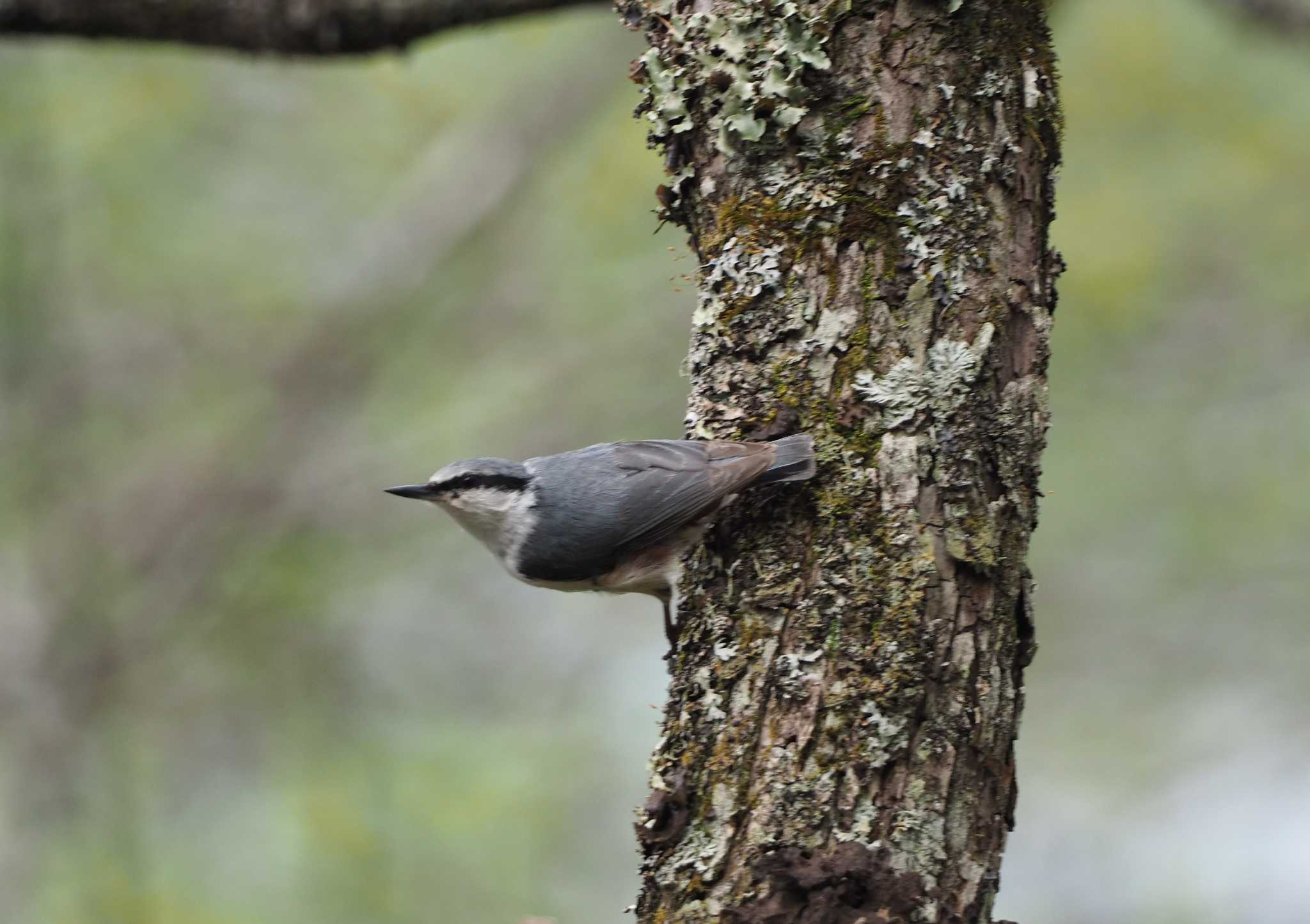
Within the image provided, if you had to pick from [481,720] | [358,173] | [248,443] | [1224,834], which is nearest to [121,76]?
[358,173]

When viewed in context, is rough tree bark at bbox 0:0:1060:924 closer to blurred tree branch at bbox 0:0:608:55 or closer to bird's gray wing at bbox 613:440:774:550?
bird's gray wing at bbox 613:440:774:550

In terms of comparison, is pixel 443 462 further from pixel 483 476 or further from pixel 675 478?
pixel 675 478

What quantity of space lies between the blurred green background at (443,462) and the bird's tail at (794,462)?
13.8 feet

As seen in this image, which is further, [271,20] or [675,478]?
[271,20]

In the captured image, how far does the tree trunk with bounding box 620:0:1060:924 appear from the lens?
211 cm

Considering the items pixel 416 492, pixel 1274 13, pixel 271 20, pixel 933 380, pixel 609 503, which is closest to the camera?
pixel 933 380

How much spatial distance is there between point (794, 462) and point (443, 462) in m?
5.64

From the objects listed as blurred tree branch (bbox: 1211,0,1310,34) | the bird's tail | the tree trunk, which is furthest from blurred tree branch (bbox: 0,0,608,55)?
blurred tree branch (bbox: 1211,0,1310,34)

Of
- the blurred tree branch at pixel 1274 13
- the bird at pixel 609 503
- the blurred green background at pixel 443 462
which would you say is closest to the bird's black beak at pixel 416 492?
the bird at pixel 609 503

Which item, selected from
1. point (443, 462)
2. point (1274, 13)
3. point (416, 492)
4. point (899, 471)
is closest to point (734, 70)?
point (899, 471)

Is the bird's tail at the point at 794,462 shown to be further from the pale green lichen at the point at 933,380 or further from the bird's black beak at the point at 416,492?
the bird's black beak at the point at 416,492

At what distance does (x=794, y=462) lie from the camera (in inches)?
91.0

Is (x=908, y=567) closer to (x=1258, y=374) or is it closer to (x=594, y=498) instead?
(x=594, y=498)

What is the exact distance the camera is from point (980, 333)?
7.39ft
